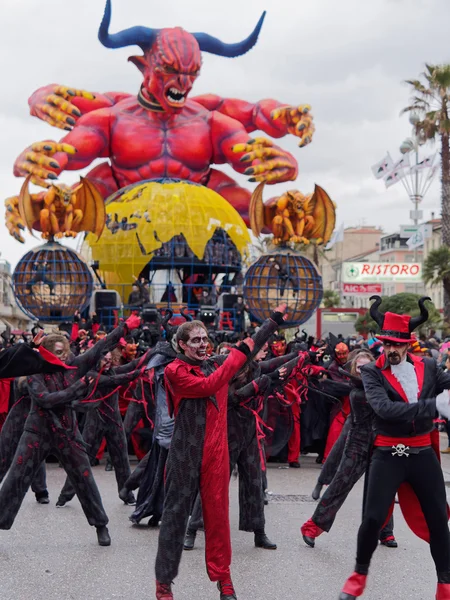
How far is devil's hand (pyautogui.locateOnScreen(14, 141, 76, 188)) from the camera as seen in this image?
21.6 meters

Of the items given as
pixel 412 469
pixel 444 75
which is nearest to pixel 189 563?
pixel 412 469

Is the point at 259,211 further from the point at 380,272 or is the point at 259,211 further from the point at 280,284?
the point at 380,272

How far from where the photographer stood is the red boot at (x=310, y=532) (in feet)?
22.1

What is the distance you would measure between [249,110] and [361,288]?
3109 centimetres

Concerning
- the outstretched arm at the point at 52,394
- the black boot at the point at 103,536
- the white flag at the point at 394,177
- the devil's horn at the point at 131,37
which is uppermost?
the white flag at the point at 394,177

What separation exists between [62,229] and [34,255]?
0.82 metres

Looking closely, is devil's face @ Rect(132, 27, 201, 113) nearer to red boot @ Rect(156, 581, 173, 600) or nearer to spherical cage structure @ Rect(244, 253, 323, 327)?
spherical cage structure @ Rect(244, 253, 323, 327)

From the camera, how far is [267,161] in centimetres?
2258

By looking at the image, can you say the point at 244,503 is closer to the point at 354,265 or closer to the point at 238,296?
the point at 238,296

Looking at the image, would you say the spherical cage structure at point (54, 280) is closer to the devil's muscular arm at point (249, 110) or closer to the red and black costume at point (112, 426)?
the devil's muscular arm at point (249, 110)

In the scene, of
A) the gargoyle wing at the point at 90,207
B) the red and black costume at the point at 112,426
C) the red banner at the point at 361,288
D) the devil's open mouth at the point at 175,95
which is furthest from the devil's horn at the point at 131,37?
the red banner at the point at 361,288

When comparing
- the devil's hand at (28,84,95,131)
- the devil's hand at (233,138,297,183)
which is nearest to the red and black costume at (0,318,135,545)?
the devil's hand at (233,138,297,183)

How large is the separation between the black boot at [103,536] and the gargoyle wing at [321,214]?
13.3m

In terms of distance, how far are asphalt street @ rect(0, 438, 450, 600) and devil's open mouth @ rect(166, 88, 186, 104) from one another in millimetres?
15100
